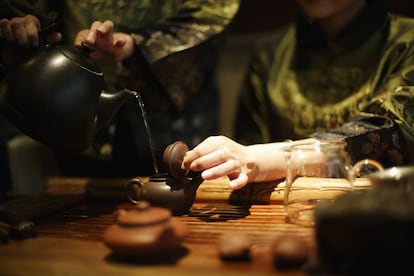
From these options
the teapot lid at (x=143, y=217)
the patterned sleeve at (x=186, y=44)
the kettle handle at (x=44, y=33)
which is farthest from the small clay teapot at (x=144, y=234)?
the patterned sleeve at (x=186, y=44)

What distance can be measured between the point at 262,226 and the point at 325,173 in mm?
228

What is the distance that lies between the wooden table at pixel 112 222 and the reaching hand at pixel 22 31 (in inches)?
19.0

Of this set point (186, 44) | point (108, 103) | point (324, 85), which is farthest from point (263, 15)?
point (108, 103)

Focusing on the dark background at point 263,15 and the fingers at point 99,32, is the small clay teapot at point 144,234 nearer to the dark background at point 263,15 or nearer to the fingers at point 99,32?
the fingers at point 99,32

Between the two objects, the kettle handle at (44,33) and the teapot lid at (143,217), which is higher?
the kettle handle at (44,33)

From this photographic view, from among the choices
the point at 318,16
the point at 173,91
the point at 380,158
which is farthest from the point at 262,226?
the point at 318,16

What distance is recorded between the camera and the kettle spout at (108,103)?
56.2 inches

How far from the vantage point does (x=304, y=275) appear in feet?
3.07

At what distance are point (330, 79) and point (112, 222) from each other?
105 centimetres

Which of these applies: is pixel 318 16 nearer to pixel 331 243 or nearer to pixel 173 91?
pixel 173 91

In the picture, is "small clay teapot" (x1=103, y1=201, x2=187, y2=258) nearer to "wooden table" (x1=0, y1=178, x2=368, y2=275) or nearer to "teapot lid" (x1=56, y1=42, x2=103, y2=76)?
"wooden table" (x1=0, y1=178, x2=368, y2=275)

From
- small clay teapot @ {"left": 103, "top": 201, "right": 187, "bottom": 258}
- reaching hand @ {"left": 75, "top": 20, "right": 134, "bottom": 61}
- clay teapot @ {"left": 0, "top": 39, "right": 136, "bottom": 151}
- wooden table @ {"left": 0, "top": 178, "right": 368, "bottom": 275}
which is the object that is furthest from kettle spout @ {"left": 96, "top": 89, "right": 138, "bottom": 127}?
small clay teapot @ {"left": 103, "top": 201, "right": 187, "bottom": 258}

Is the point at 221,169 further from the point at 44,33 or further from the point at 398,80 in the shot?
the point at 398,80

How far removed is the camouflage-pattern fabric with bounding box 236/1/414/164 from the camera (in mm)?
1748
